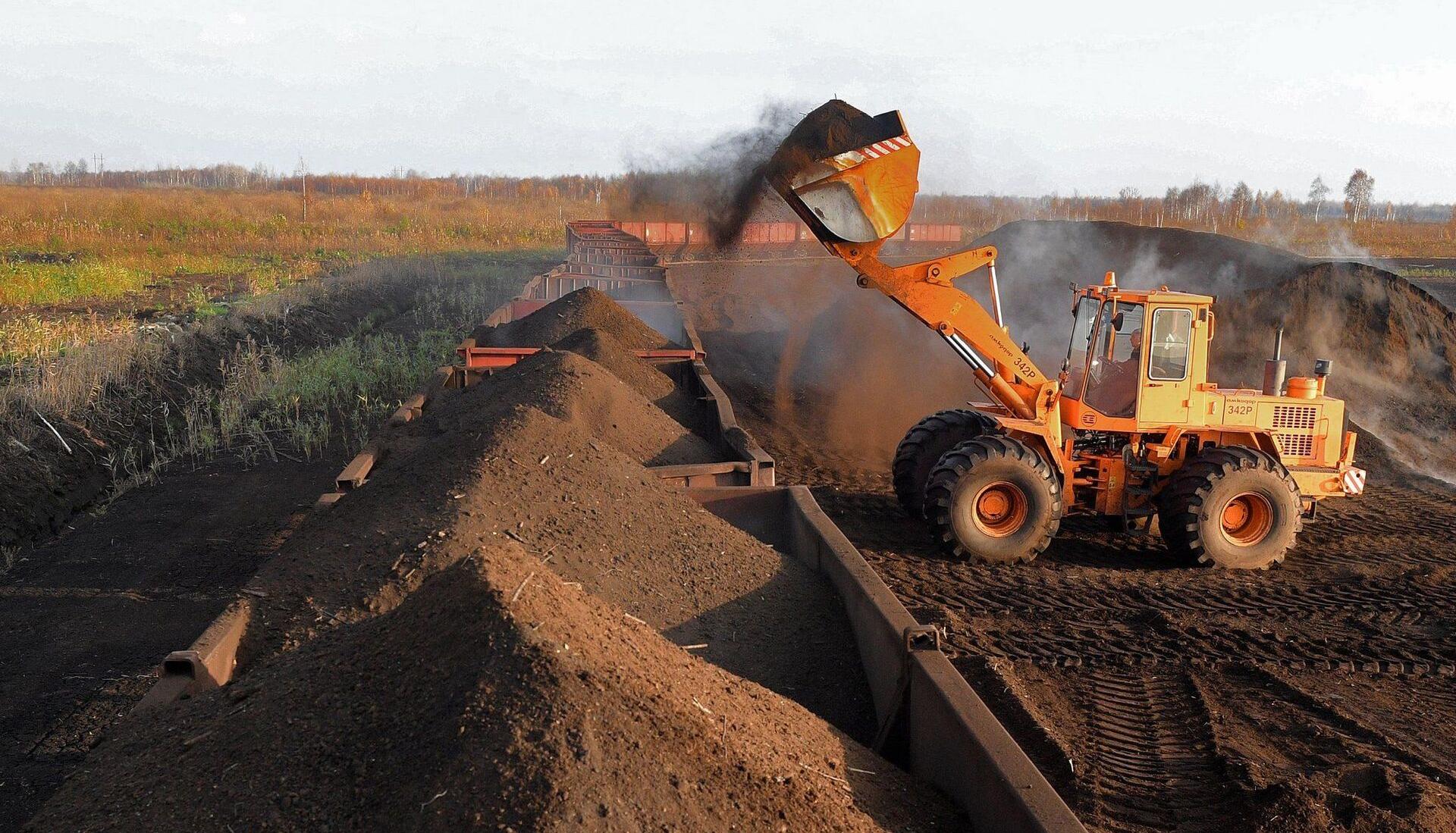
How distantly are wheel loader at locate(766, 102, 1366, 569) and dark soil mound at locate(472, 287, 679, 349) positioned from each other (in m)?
2.89

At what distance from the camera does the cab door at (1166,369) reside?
806cm

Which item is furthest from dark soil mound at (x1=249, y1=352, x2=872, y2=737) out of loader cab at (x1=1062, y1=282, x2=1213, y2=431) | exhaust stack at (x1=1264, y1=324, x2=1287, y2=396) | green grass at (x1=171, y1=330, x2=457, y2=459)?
green grass at (x1=171, y1=330, x2=457, y2=459)

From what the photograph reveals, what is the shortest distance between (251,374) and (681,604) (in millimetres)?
10208

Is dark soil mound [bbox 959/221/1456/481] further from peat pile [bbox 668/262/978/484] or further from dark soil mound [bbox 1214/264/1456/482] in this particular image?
peat pile [bbox 668/262/978/484]

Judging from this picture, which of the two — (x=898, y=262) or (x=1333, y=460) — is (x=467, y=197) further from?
(x=1333, y=460)

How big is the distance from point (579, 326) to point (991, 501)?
14.0ft

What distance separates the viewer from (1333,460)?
877cm

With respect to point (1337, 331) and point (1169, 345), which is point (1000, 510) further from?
point (1337, 331)

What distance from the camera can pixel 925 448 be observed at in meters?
8.95

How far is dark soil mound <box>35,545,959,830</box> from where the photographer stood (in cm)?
257

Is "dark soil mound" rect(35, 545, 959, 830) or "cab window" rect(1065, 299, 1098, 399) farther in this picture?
"cab window" rect(1065, 299, 1098, 399)

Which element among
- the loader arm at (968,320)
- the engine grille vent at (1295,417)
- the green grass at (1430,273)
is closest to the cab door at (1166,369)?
the loader arm at (968,320)

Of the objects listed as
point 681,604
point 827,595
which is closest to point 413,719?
point 681,604

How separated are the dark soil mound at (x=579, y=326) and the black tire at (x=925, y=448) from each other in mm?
2853
